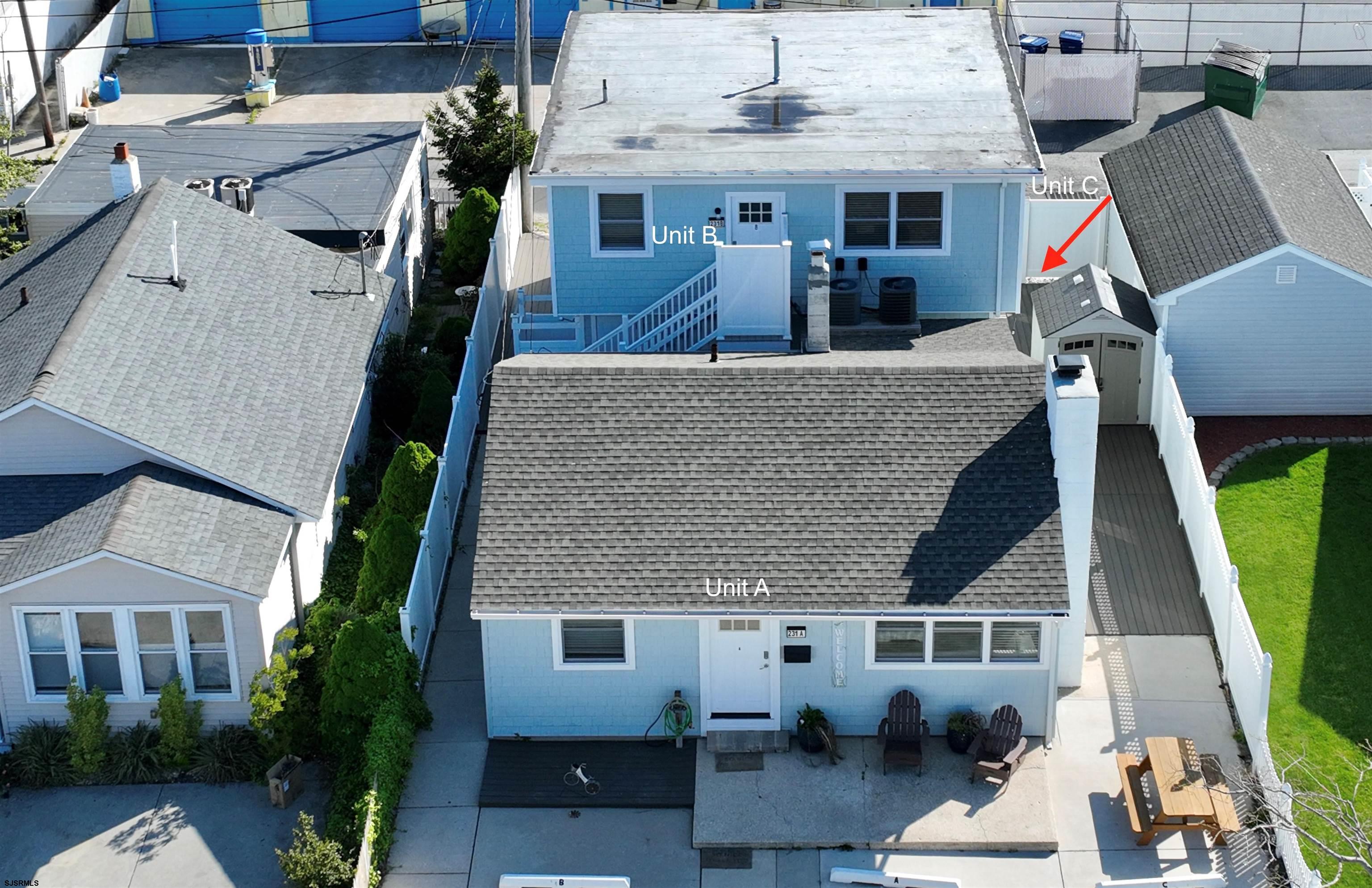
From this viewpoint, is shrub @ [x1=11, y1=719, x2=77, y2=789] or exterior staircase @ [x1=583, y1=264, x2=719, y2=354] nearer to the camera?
shrub @ [x1=11, y1=719, x2=77, y2=789]

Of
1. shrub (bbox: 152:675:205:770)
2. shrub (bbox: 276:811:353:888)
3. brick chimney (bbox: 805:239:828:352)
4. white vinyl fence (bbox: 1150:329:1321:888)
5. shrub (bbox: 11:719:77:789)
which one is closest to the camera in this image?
shrub (bbox: 276:811:353:888)

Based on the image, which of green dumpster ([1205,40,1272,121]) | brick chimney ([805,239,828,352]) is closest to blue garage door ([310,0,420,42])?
green dumpster ([1205,40,1272,121])

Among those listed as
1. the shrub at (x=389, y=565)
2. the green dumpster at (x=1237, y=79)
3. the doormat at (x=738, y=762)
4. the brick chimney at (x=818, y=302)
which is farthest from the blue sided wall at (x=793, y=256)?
the green dumpster at (x=1237, y=79)

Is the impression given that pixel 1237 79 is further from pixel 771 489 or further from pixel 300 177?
pixel 771 489

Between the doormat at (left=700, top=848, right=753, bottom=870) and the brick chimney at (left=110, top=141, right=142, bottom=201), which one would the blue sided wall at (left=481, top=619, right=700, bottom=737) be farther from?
the brick chimney at (left=110, top=141, right=142, bottom=201)

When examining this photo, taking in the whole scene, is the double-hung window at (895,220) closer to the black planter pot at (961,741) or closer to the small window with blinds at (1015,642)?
the small window with blinds at (1015,642)

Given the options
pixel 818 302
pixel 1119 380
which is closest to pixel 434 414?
pixel 818 302
